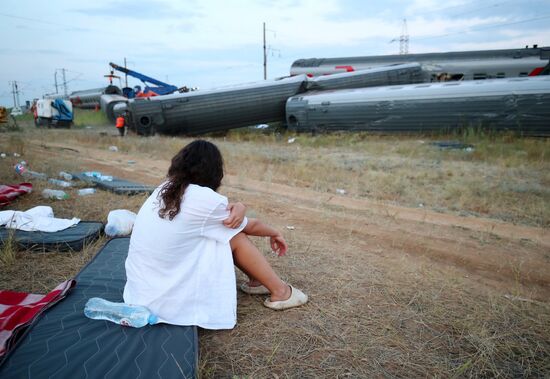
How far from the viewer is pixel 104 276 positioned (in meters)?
2.77

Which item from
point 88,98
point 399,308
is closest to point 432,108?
point 399,308

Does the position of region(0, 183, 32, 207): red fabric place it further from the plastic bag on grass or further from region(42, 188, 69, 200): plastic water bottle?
the plastic bag on grass

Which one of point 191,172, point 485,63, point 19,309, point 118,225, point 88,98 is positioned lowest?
point 19,309

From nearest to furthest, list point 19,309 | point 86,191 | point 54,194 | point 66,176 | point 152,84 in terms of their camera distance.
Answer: point 19,309 → point 54,194 → point 86,191 → point 66,176 → point 152,84

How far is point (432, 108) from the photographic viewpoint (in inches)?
410

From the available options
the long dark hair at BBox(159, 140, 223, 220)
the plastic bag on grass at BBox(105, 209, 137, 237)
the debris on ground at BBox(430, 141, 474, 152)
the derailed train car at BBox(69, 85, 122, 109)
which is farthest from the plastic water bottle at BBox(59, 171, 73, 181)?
the derailed train car at BBox(69, 85, 122, 109)

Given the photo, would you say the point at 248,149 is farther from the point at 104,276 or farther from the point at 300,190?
the point at 104,276

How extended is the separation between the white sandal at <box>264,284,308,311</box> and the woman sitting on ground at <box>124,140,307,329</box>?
1.12 feet

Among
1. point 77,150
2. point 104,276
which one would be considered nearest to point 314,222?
point 104,276

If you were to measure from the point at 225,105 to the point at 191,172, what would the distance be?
11.2 m

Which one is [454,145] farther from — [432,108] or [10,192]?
[10,192]

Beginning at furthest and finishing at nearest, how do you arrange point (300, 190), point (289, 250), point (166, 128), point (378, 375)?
point (166, 128) → point (300, 190) → point (289, 250) → point (378, 375)

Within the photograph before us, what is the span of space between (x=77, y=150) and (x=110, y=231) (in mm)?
8224

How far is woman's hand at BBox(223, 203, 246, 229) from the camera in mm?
2141
